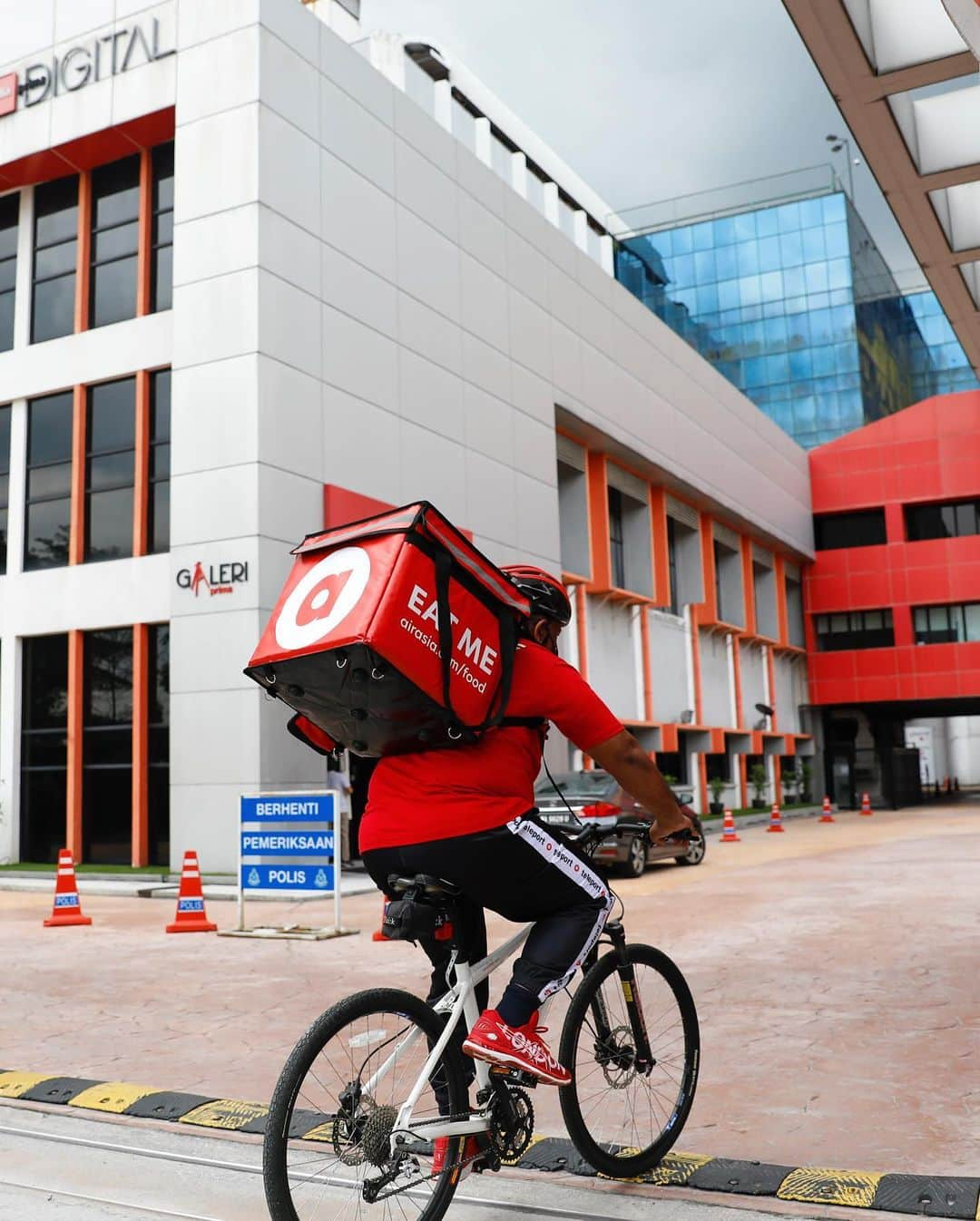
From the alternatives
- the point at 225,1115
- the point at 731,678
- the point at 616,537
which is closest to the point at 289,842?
the point at 225,1115

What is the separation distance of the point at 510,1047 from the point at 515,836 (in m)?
0.59

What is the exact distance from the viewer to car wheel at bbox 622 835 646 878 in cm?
1702

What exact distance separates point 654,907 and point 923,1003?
5898 millimetres

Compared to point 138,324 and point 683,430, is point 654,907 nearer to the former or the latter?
point 138,324

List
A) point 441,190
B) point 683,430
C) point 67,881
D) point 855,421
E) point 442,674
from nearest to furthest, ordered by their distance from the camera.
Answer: point 442,674 < point 67,881 < point 441,190 < point 683,430 < point 855,421

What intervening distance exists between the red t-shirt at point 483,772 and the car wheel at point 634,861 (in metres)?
13.5

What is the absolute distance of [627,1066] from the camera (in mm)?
4172

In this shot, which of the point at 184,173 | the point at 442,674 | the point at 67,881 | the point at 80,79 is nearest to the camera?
the point at 442,674

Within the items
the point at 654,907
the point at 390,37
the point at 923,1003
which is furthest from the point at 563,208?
the point at 923,1003

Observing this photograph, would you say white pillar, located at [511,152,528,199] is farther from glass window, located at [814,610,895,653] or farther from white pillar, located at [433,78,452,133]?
glass window, located at [814,610,895,653]

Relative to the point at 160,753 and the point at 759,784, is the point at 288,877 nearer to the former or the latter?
the point at 160,753

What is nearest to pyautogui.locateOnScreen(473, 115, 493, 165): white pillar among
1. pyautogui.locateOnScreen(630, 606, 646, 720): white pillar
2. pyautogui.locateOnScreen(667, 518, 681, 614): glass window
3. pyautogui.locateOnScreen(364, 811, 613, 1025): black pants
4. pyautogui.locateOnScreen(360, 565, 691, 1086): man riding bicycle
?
pyautogui.locateOnScreen(667, 518, 681, 614): glass window

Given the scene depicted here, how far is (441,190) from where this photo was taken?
77.0 feet

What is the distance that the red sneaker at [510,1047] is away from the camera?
3471 millimetres
